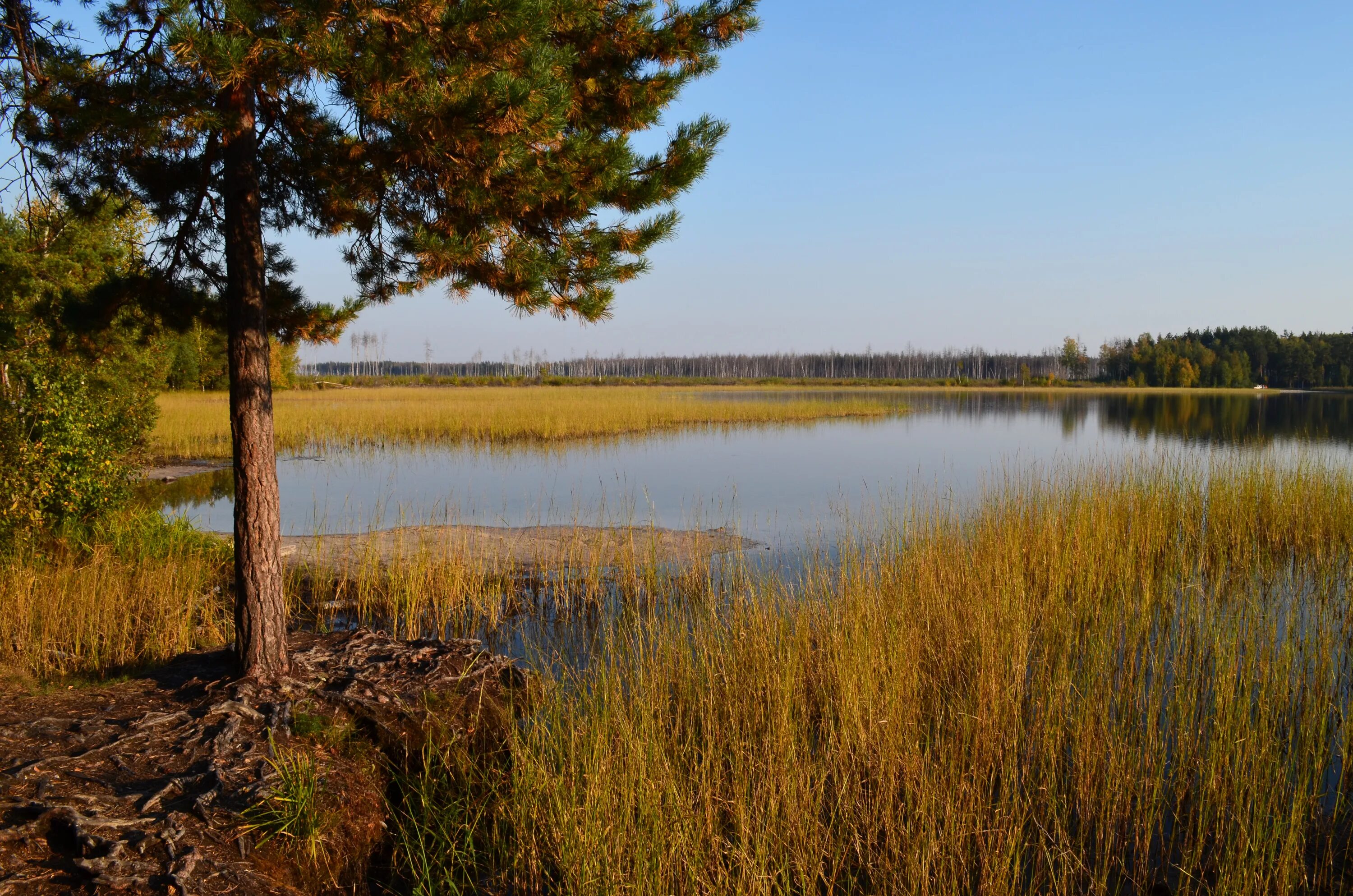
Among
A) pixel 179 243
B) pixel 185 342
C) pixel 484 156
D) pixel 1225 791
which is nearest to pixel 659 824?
pixel 1225 791

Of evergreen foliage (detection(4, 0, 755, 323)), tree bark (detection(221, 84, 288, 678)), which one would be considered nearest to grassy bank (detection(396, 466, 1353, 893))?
tree bark (detection(221, 84, 288, 678))

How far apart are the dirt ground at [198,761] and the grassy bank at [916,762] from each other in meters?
0.36

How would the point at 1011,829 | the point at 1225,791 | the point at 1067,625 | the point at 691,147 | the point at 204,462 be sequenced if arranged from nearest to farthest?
the point at 1011,829, the point at 1225,791, the point at 691,147, the point at 1067,625, the point at 204,462

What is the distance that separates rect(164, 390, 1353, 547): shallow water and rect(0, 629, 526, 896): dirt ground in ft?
11.7

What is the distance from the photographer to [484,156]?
3748 millimetres

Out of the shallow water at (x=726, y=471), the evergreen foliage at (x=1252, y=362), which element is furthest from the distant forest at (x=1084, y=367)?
the shallow water at (x=726, y=471)

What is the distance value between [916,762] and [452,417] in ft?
86.6

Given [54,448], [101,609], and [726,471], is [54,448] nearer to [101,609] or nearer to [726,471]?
[101,609]

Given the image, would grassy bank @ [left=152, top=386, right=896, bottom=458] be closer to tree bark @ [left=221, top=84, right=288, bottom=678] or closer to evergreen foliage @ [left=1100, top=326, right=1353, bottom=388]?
tree bark @ [left=221, top=84, right=288, bottom=678]

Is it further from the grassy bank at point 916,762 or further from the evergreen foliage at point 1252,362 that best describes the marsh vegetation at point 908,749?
the evergreen foliage at point 1252,362

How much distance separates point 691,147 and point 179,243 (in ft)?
10.6

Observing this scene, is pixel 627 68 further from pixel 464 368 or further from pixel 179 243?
pixel 464 368

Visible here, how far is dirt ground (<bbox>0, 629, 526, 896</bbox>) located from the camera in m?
3.05

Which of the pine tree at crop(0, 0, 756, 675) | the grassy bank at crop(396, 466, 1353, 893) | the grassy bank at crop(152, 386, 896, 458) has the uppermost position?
A: the pine tree at crop(0, 0, 756, 675)
